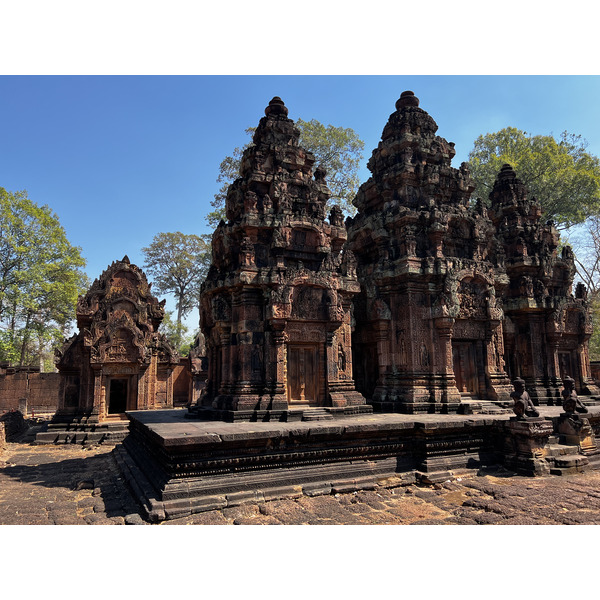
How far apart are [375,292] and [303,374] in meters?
3.30

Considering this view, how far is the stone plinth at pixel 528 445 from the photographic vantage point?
307 inches

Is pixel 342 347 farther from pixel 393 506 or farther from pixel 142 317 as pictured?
pixel 142 317

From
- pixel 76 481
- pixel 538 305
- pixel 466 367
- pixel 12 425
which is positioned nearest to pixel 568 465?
pixel 466 367

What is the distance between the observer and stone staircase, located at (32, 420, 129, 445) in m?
12.7

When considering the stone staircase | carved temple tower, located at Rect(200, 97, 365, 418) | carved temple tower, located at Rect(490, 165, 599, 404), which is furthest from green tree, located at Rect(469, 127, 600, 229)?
the stone staircase

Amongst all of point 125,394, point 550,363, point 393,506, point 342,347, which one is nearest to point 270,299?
point 342,347

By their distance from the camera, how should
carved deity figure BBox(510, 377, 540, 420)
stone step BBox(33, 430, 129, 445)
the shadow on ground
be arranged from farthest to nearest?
stone step BBox(33, 430, 129, 445)
carved deity figure BBox(510, 377, 540, 420)
the shadow on ground

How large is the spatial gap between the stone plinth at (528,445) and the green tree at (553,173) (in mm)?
17025

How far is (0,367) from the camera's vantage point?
64.3 feet

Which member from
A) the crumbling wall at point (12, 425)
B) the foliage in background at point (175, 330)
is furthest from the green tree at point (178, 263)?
the crumbling wall at point (12, 425)

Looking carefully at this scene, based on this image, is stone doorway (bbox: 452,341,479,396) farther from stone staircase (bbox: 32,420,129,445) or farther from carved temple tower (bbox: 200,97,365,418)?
stone staircase (bbox: 32,420,129,445)

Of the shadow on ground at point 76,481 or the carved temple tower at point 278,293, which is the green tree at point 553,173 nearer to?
the carved temple tower at point 278,293

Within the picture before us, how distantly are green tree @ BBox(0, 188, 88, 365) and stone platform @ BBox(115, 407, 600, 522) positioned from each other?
61.6 ft

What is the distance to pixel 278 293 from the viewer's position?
891 centimetres
